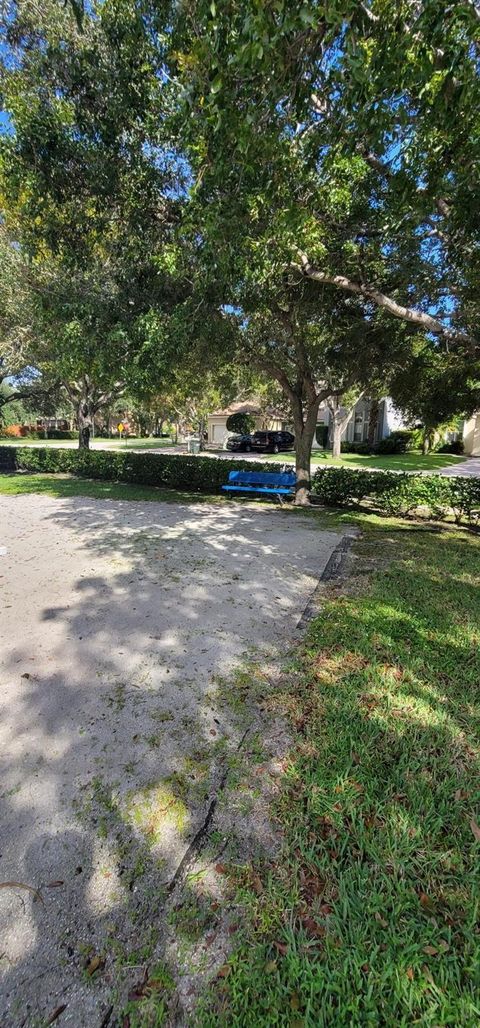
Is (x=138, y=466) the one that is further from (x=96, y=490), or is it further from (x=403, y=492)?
(x=403, y=492)

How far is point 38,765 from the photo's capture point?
2.20 metres

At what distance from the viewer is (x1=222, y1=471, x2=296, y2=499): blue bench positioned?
35.1ft

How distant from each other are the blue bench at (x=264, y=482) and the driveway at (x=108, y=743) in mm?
5186

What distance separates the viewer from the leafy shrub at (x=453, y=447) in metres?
29.6

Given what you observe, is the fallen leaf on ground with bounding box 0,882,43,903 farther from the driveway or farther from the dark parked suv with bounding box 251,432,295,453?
the dark parked suv with bounding box 251,432,295,453

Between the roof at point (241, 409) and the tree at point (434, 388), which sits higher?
the roof at point (241, 409)

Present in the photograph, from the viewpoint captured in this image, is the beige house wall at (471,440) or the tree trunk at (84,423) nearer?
the tree trunk at (84,423)

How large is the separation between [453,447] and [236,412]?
17184mm

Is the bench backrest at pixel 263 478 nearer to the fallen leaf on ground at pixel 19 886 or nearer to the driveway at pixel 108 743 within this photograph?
the driveway at pixel 108 743

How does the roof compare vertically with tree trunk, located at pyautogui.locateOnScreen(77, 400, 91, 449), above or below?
above

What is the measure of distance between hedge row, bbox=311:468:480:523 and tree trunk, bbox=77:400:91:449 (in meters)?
10.9

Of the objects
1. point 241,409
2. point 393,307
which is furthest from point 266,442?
point 393,307

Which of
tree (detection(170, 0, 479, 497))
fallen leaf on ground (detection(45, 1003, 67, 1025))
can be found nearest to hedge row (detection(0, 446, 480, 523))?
tree (detection(170, 0, 479, 497))

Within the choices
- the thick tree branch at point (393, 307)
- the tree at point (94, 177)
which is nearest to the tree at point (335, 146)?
the thick tree branch at point (393, 307)
